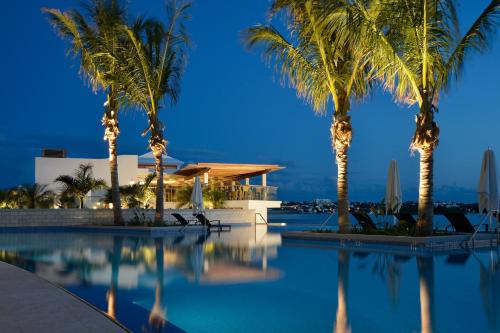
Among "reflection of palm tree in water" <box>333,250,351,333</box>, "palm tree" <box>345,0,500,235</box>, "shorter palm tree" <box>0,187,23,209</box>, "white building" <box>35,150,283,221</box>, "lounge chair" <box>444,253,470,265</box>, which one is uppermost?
"palm tree" <box>345,0,500,235</box>

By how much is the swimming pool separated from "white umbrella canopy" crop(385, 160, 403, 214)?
3832mm

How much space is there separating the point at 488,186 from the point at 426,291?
23.3 feet

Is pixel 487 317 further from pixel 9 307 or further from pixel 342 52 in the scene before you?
pixel 342 52

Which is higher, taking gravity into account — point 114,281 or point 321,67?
point 321,67

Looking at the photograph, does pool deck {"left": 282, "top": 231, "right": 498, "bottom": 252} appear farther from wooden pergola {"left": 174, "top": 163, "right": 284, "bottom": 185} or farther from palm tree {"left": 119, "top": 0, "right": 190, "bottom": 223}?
wooden pergola {"left": 174, "top": 163, "right": 284, "bottom": 185}

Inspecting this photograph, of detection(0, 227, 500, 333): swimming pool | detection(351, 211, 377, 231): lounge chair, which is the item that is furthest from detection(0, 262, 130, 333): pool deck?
detection(351, 211, 377, 231): lounge chair

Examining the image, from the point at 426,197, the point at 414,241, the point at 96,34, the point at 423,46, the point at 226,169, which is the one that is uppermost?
the point at 96,34

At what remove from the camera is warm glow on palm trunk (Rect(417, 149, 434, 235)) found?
12703mm

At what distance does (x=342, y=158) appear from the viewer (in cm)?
1480

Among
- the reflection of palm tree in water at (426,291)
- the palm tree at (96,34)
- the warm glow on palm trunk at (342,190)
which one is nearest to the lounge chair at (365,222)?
the warm glow on palm trunk at (342,190)

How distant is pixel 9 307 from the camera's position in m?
4.97

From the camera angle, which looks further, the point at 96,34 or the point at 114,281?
the point at 96,34

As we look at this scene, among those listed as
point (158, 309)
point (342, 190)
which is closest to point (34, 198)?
point (342, 190)

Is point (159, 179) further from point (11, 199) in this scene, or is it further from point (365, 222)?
point (11, 199)
